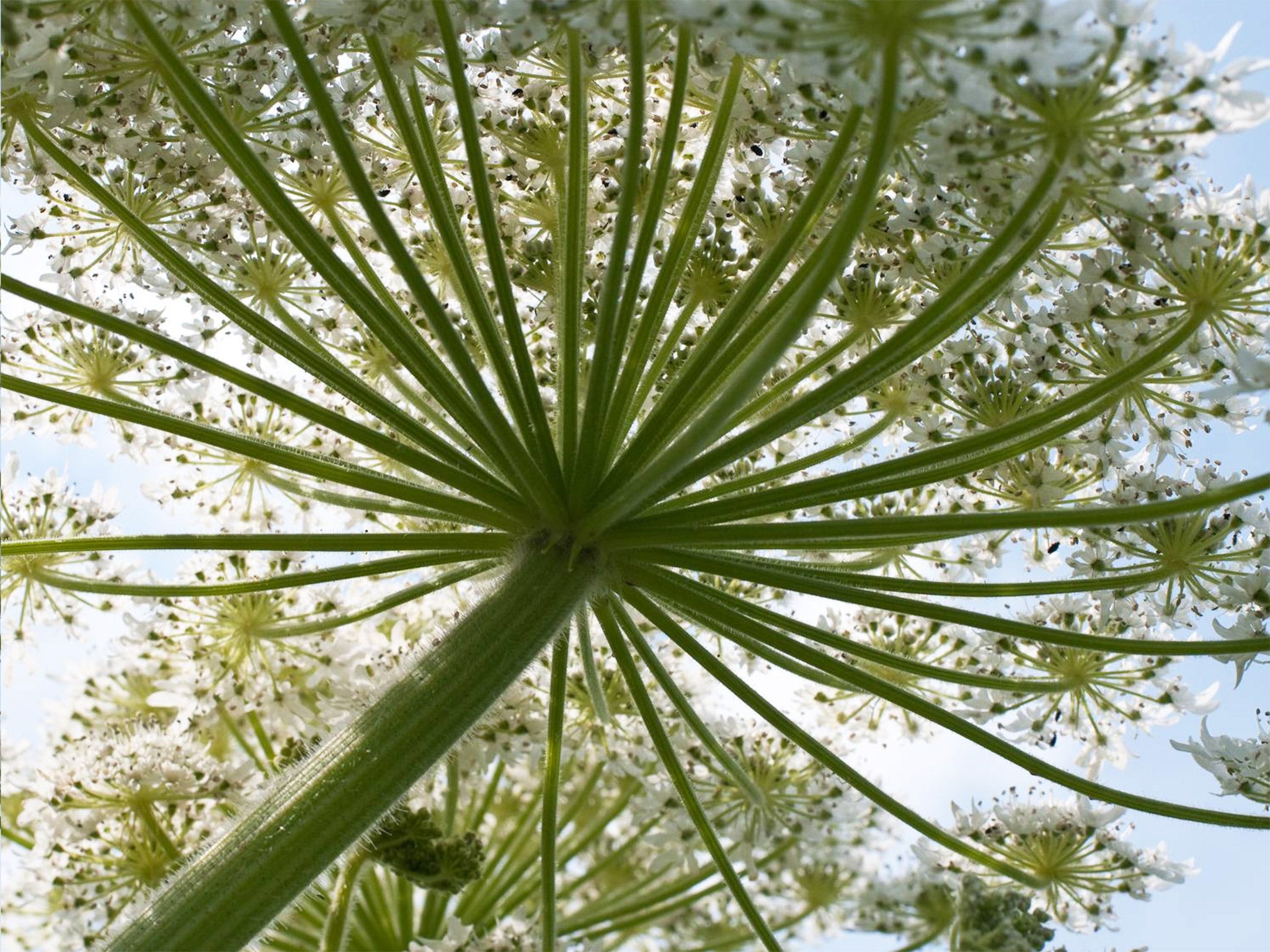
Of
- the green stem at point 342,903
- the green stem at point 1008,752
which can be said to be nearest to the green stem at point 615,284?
the green stem at point 1008,752

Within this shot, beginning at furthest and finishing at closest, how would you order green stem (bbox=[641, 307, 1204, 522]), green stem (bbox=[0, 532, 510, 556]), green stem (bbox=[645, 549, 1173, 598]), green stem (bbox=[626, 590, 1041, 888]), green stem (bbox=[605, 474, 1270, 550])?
green stem (bbox=[626, 590, 1041, 888]) → green stem (bbox=[645, 549, 1173, 598]) → green stem (bbox=[0, 532, 510, 556]) → green stem (bbox=[641, 307, 1204, 522]) → green stem (bbox=[605, 474, 1270, 550])

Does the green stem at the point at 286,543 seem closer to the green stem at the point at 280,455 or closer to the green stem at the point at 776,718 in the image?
the green stem at the point at 280,455

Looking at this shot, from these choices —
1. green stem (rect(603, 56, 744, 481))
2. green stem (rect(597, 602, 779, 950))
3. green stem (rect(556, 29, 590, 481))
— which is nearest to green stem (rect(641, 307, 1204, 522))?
green stem (rect(556, 29, 590, 481))

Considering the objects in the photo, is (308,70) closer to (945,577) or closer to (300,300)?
(300,300)

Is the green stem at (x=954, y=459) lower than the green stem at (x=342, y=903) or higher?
higher

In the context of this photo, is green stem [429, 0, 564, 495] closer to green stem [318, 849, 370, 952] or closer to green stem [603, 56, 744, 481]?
green stem [603, 56, 744, 481]
